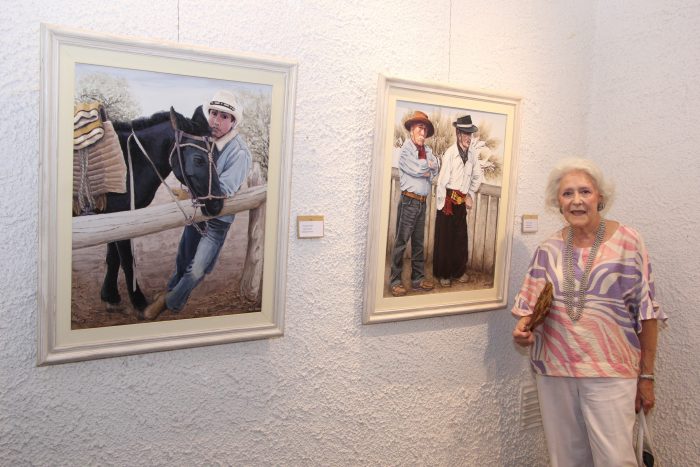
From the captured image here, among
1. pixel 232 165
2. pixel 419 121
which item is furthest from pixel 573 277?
pixel 232 165

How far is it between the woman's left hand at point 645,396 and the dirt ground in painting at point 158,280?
1.52 meters

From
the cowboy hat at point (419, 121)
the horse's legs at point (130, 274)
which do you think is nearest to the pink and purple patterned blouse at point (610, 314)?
the cowboy hat at point (419, 121)

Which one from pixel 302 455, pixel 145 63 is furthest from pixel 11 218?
pixel 302 455

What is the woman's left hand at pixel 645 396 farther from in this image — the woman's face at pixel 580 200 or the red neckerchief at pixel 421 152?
the red neckerchief at pixel 421 152

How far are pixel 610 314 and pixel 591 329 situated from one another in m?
0.09

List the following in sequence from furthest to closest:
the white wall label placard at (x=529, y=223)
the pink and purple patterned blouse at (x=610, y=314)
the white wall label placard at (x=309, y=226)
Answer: the white wall label placard at (x=529, y=223), the pink and purple patterned blouse at (x=610, y=314), the white wall label placard at (x=309, y=226)

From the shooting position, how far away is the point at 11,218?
5.20 ft

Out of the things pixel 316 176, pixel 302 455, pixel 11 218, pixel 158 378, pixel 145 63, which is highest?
pixel 145 63

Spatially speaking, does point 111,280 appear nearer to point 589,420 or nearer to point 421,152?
point 421,152

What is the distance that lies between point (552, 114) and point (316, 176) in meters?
1.30

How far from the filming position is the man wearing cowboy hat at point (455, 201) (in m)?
2.31

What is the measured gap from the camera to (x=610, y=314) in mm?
2146

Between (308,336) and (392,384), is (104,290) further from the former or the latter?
(392,384)

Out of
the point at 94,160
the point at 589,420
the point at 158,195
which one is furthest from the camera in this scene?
the point at 589,420
